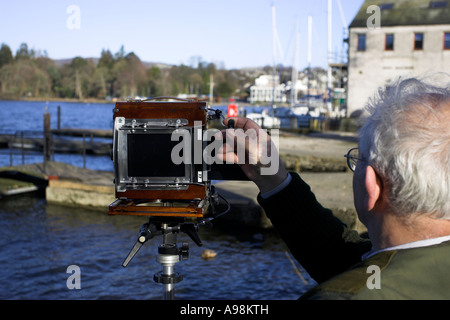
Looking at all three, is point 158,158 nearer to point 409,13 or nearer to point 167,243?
point 167,243

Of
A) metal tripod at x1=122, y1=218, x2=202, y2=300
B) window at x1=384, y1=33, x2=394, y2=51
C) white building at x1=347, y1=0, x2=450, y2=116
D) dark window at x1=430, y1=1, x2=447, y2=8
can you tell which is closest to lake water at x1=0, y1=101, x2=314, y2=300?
metal tripod at x1=122, y1=218, x2=202, y2=300

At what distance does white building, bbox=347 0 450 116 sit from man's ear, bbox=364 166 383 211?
3221 centimetres

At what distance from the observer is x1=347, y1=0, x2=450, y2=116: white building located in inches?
1272

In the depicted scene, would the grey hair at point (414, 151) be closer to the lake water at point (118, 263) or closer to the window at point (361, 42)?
the lake water at point (118, 263)

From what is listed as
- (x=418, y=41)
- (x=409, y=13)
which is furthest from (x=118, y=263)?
(x=409, y=13)

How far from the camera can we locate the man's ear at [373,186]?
145cm

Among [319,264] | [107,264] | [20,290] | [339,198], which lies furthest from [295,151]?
[319,264]

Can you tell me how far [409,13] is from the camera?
33.8 meters

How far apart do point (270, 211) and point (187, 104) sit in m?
0.58

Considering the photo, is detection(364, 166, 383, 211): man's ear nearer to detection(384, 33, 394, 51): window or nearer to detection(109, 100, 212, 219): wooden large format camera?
detection(109, 100, 212, 219): wooden large format camera

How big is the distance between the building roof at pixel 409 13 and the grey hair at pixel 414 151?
109 ft

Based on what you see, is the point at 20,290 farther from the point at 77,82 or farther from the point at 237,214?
the point at 77,82

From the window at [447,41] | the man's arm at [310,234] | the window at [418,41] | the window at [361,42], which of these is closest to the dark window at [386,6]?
the window at [361,42]

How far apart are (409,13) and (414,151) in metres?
35.8
